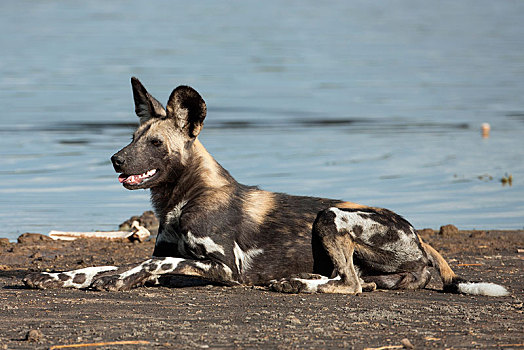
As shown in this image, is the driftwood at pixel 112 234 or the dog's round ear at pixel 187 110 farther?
the driftwood at pixel 112 234

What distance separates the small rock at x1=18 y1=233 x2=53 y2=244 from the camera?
9602 mm

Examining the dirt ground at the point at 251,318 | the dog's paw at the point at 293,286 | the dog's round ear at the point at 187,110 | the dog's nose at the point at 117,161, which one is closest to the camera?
the dirt ground at the point at 251,318

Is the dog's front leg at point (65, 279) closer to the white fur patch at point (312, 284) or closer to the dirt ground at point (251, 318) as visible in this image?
the dirt ground at point (251, 318)

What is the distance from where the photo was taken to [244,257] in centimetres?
732

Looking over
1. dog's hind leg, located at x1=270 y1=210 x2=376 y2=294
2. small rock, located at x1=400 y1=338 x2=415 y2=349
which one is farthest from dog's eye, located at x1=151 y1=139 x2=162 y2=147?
small rock, located at x1=400 y1=338 x2=415 y2=349

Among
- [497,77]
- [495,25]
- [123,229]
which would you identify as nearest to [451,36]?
[495,25]

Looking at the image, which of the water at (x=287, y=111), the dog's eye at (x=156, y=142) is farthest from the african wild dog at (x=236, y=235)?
the water at (x=287, y=111)

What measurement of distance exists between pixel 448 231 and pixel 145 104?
4.05m

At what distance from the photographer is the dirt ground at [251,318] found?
5512 millimetres

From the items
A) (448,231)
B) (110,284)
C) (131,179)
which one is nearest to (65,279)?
(110,284)

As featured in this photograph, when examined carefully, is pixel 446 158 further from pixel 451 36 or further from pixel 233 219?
pixel 451 36

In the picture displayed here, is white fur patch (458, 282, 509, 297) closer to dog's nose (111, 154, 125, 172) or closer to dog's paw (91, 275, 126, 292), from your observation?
dog's paw (91, 275, 126, 292)

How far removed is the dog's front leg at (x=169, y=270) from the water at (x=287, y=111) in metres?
3.70

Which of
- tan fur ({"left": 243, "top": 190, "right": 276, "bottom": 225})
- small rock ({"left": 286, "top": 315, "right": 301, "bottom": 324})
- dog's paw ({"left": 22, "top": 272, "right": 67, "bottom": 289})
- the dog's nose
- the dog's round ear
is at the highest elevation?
the dog's round ear
